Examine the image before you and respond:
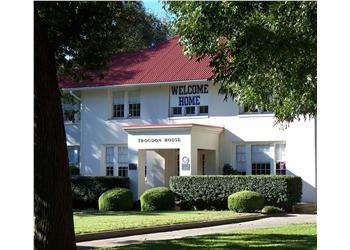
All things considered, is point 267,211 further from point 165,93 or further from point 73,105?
point 73,105

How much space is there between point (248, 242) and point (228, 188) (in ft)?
41.6

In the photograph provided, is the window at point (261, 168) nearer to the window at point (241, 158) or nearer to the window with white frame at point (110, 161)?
the window at point (241, 158)

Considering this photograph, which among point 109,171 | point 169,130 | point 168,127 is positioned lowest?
point 109,171

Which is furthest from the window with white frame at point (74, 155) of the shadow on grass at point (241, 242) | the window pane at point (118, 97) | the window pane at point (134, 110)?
the shadow on grass at point (241, 242)

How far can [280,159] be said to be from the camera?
27609 mm

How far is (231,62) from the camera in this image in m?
11.8

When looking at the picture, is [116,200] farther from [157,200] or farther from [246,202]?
[246,202]

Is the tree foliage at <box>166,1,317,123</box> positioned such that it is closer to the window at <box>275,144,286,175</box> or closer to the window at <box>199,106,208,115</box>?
the window at <box>275,144,286,175</box>

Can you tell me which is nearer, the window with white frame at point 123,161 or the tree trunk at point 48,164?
the tree trunk at point 48,164

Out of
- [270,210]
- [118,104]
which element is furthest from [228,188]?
[118,104]

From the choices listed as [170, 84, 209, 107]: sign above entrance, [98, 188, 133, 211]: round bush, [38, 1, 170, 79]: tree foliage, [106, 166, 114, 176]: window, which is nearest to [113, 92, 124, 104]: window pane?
[170, 84, 209, 107]: sign above entrance

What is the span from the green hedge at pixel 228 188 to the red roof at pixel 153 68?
17.0 feet

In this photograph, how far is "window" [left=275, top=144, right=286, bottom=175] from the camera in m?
27.5

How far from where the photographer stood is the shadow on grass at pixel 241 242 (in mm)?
12219
